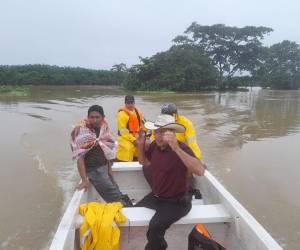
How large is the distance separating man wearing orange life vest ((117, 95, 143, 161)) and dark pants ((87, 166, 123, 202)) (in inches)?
57.4

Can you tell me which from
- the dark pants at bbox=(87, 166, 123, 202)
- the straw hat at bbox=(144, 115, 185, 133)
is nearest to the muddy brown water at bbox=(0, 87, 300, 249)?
the dark pants at bbox=(87, 166, 123, 202)

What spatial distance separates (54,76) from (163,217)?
47.0 metres

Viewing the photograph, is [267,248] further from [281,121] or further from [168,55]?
[168,55]

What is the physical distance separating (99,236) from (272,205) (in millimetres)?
3315

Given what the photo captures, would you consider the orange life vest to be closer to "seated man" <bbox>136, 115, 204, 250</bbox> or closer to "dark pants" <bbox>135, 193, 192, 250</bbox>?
"seated man" <bbox>136, 115, 204, 250</bbox>

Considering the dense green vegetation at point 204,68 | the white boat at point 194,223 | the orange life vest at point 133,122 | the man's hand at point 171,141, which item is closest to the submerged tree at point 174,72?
the dense green vegetation at point 204,68

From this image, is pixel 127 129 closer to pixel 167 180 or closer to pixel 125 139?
pixel 125 139

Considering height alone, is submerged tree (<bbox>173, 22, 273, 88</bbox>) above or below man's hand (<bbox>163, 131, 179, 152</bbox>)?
above

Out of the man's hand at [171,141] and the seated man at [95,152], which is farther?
the seated man at [95,152]

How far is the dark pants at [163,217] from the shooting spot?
2.61m

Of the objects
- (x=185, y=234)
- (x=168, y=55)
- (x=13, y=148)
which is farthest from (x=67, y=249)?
(x=168, y=55)

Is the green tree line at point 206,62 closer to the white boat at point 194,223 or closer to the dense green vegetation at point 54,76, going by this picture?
the dense green vegetation at point 54,76

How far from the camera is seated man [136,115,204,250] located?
2.61m

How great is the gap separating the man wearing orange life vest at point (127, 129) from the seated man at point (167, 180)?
6.81 ft
